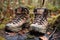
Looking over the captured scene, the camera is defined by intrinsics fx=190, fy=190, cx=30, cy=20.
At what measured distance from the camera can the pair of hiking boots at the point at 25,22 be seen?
362 cm

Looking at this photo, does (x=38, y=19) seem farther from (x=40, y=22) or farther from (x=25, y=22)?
(x=25, y=22)

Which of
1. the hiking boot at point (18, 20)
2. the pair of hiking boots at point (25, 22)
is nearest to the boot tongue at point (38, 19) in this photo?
the pair of hiking boots at point (25, 22)

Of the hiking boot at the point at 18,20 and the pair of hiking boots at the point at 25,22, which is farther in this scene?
the hiking boot at the point at 18,20

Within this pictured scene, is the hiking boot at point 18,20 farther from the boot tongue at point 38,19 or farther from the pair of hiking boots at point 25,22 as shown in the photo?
the boot tongue at point 38,19

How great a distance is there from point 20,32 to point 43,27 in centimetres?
49

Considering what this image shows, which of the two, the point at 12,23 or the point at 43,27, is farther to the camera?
the point at 12,23

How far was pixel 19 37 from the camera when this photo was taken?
343cm

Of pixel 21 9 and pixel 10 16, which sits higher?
pixel 21 9

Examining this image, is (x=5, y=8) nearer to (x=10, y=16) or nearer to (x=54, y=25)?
(x=10, y=16)

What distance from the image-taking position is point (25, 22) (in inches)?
165

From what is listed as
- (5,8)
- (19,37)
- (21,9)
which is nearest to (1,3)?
(5,8)

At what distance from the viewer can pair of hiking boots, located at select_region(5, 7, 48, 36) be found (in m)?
3.62

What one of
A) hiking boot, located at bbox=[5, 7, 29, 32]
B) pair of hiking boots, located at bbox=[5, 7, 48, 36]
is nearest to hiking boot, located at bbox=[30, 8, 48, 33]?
pair of hiking boots, located at bbox=[5, 7, 48, 36]

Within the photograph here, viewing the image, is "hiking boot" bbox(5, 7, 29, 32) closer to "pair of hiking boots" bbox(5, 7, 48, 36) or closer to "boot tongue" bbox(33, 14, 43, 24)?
"pair of hiking boots" bbox(5, 7, 48, 36)
